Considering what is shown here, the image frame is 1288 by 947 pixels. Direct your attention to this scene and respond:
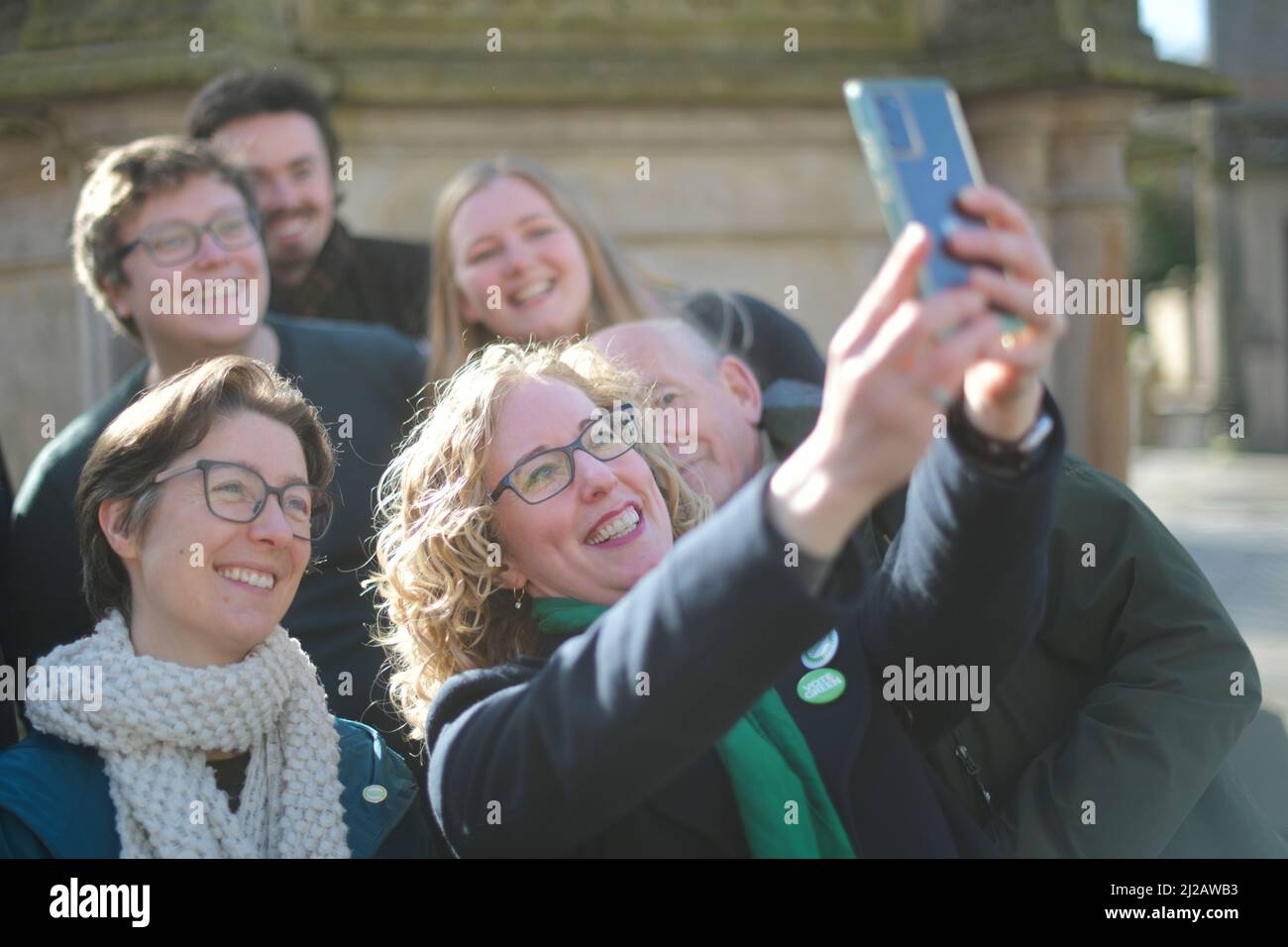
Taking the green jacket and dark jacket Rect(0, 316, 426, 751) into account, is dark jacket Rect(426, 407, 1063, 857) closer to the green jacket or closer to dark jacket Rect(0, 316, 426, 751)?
the green jacket

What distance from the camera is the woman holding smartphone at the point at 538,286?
11.7ft

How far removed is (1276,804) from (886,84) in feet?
9.24

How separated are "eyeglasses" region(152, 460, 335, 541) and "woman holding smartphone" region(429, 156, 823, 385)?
123 centimetres

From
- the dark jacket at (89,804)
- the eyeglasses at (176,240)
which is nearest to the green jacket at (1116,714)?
the dark jacket at (89,804)

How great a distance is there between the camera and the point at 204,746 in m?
2.16

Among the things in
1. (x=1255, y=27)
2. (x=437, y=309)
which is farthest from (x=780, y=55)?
(x=1255, y=27)

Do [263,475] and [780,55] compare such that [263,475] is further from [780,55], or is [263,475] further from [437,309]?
[780,55]

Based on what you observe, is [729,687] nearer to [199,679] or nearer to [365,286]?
[199,679]

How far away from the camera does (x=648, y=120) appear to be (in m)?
4.99

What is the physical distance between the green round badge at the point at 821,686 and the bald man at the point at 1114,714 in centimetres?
20

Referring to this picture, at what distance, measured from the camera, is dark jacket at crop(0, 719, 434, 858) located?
2.02m

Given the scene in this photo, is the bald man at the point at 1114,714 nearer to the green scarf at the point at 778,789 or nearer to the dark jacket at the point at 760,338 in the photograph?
the green scarf at the point at 778,789

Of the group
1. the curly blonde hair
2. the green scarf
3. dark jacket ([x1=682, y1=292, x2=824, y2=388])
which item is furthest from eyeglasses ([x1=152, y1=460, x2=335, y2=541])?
dark jacket ([x1=682, y1=292, x2=824, y2=388])
